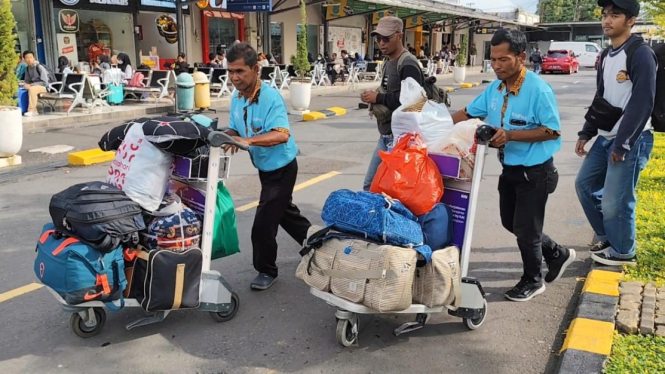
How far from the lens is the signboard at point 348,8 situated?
2686 centimetres

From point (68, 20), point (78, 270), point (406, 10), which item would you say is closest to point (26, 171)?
point (78, 270)

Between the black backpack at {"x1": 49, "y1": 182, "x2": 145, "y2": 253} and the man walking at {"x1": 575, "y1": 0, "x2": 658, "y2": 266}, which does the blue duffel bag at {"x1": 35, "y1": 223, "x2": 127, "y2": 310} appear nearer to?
the black backpack at {"x1": 49, "y1": 182, "x2": 145, "y2": 253}

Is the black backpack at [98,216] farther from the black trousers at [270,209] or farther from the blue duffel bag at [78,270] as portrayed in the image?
the black trousers at [270,209]

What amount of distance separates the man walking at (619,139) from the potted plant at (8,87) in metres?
7.47

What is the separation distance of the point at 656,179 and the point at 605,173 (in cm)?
354

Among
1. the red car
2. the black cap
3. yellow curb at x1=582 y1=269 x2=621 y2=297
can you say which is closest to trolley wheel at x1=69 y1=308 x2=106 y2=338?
yellow curb at x1=582 y1=269 x2=621 y2=297

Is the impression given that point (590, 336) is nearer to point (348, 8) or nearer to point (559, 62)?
point (348, 8)

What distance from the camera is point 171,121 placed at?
3369mm

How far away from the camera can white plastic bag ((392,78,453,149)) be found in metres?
3.59

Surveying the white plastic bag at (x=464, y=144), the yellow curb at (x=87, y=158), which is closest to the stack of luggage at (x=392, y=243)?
the white plastic bag at (x=464, y=144)

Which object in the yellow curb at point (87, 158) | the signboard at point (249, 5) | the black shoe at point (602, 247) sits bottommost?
the black shoe at point (602, 247)

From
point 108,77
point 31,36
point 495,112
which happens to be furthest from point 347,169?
point 31,36

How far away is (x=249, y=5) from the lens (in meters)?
19.1

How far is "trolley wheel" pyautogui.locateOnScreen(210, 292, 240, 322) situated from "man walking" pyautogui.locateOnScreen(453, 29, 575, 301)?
1.86m
